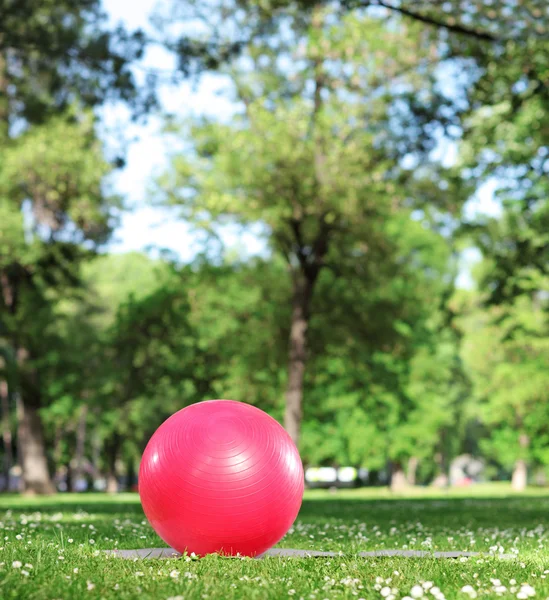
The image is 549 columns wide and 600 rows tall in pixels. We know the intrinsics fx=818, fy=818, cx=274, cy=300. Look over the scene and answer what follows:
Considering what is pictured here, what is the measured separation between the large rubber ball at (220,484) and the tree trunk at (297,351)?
1890 centimetres

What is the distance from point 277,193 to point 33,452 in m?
20.0

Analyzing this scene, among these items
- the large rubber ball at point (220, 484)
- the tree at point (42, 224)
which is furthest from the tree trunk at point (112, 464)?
the large rubber ball at point (220, 484)

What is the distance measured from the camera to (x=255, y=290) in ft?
109

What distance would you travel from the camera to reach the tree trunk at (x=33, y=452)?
39656 millimetres

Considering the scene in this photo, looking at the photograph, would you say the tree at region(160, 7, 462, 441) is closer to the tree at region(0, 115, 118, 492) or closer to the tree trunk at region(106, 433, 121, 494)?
the tree at region(0, 115, 118, 492)

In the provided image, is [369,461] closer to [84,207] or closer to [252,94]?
[84,207]

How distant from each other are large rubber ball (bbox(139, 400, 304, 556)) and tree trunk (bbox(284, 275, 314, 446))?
62.0 feet

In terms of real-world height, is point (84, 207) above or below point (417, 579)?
above

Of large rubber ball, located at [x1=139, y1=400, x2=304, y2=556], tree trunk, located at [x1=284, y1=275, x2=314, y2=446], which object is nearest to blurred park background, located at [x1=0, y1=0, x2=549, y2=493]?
tree trunk, located at [x1=284, y1=275, x2=314, y2=446]

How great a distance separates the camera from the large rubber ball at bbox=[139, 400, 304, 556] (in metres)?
8.68

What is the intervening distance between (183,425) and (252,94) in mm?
23570

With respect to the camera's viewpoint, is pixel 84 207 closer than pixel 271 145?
No

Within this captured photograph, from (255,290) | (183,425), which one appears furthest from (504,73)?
(255,290)

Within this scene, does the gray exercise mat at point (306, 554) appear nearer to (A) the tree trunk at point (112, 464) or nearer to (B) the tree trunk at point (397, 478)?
(B) the tree trunk at point (397, 478)
